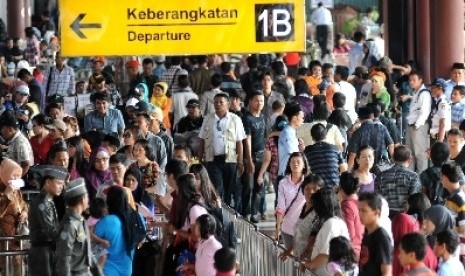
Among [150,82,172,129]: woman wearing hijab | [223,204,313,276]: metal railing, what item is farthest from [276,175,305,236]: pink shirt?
[150,82,172,129]: woman wearing hijab

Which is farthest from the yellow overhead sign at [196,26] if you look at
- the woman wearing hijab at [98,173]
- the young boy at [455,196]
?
the young boy at [455,196]

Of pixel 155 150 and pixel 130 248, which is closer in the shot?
pixel 130 248

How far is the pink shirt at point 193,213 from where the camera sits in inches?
583

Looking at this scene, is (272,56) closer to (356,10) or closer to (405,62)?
(405,62)

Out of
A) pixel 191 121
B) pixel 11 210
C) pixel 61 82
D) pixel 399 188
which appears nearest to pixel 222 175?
pixel 191 121

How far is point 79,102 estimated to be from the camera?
26.0 metres

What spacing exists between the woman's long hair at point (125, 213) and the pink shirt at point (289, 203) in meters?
1.93

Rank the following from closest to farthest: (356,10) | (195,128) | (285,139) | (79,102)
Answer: (285,139), (195,128), (79,102), (356,10)

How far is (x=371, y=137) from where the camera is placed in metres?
20.3

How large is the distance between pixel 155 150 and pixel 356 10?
27.8 m

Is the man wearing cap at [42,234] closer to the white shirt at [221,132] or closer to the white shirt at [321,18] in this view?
the white shirt at [221,132]

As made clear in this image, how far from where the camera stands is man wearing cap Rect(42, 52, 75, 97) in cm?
2836

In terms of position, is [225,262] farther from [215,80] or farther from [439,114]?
[215,80]

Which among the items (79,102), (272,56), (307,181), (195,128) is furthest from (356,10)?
(307,181)
